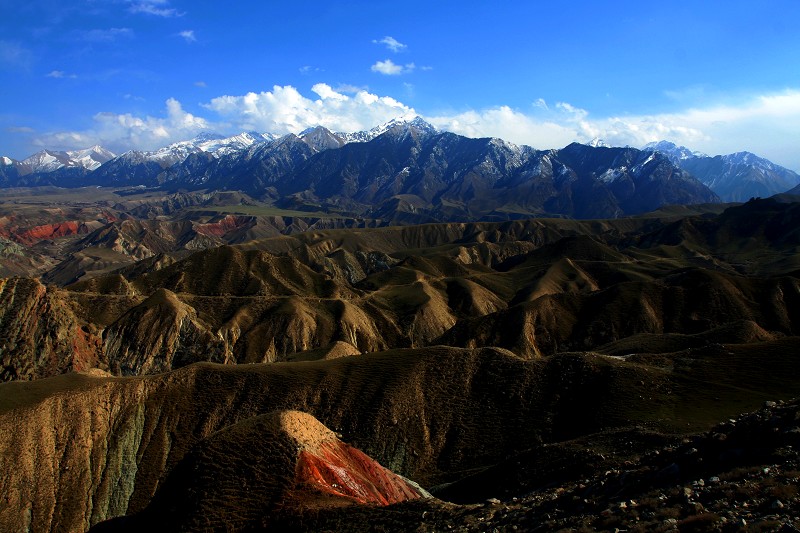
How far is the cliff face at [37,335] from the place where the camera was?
10762cm

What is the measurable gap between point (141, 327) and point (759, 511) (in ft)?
443

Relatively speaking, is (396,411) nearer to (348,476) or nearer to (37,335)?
(348,476)

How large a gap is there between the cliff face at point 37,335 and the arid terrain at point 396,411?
0.46 m

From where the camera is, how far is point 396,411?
7656 centimetres

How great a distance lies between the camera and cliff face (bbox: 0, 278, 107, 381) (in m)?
108

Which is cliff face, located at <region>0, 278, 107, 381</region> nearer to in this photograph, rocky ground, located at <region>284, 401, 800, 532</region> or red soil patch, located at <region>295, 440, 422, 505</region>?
red soil patch, located at <region>295, 440, 422, 505</region>

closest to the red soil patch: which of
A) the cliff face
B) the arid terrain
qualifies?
the arid terrain

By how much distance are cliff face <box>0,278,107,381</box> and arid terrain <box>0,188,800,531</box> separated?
463 millimetres

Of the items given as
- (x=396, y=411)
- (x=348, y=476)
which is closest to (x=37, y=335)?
(x=396, y=411)

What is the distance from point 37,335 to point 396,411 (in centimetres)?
8241

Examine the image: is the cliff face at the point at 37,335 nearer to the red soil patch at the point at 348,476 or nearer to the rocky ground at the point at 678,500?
the red soil patch at the point at 348,476

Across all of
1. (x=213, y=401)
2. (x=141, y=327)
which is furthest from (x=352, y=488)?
(x=141, y=327)

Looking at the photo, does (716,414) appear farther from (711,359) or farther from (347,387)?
(347,387)

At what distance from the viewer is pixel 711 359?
2936 inches
